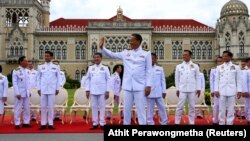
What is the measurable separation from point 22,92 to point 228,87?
18.2 feet

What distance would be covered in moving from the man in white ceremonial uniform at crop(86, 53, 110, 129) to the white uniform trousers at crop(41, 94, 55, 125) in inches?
39.3

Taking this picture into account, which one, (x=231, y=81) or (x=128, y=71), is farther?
(x=231, y=81)

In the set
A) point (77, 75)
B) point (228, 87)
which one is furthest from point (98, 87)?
point (77, 75)

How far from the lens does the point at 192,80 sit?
10.4m

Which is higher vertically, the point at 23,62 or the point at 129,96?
the point at 23,62

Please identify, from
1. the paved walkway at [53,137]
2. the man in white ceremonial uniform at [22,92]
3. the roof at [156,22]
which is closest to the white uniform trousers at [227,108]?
the paved walkway at [53,137]

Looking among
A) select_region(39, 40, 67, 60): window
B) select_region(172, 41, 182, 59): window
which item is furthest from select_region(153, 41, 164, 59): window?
select_region(39, 40, 67, 60): window

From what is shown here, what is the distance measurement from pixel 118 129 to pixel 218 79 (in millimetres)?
7038

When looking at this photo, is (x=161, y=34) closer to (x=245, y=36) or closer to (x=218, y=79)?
(x=245, y=36)

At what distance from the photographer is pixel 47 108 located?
11.1 meters

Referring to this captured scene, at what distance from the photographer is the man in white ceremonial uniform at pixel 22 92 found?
11.4 meters

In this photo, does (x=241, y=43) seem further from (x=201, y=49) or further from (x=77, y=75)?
(x=77, y=75)

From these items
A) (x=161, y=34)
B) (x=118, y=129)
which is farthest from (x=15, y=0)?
(x=118, y=129)

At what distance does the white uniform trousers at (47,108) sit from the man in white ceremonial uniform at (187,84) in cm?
A: 326
